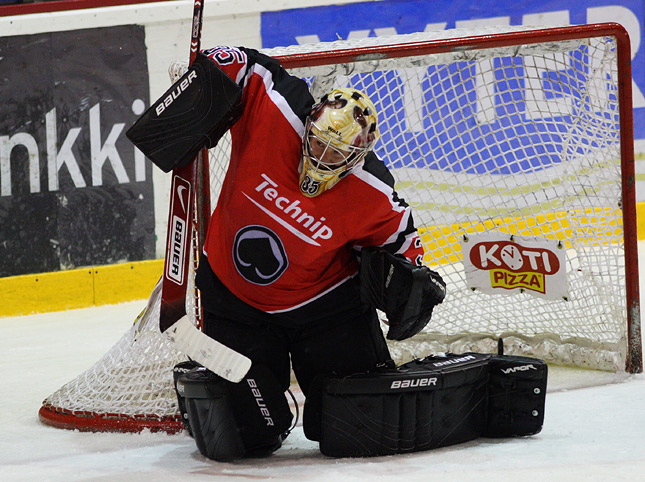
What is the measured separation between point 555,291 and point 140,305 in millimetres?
2149

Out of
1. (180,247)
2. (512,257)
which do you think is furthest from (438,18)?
(180,247)

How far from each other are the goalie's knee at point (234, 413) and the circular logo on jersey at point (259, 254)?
0.23m

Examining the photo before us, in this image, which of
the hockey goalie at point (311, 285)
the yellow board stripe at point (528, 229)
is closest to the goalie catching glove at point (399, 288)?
the hockey goalie at point (311, 285)

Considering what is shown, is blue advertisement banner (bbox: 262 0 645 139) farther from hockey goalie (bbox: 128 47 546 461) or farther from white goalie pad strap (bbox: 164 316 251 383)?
white goalie pad strap (bbox: 164 316 251 383)

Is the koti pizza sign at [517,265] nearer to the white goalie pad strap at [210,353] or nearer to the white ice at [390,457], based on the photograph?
the white ice at [390,457]

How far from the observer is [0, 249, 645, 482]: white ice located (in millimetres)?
2102

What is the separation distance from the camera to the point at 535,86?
3.31m

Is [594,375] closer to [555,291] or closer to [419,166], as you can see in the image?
[555,291]

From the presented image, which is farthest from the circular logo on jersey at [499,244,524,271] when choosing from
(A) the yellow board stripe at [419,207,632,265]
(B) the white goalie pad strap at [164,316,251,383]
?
(B) the white goalie pad strap at [164,316,251,383]

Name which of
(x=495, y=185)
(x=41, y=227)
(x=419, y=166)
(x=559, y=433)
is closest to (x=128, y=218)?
(x=41, y=227)

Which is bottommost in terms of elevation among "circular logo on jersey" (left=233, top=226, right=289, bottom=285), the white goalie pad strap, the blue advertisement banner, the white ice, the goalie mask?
the white ice

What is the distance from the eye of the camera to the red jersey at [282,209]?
2303 millimetres

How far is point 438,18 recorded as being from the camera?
4.95 m

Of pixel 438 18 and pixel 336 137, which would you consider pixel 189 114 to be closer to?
pixel 336 137
